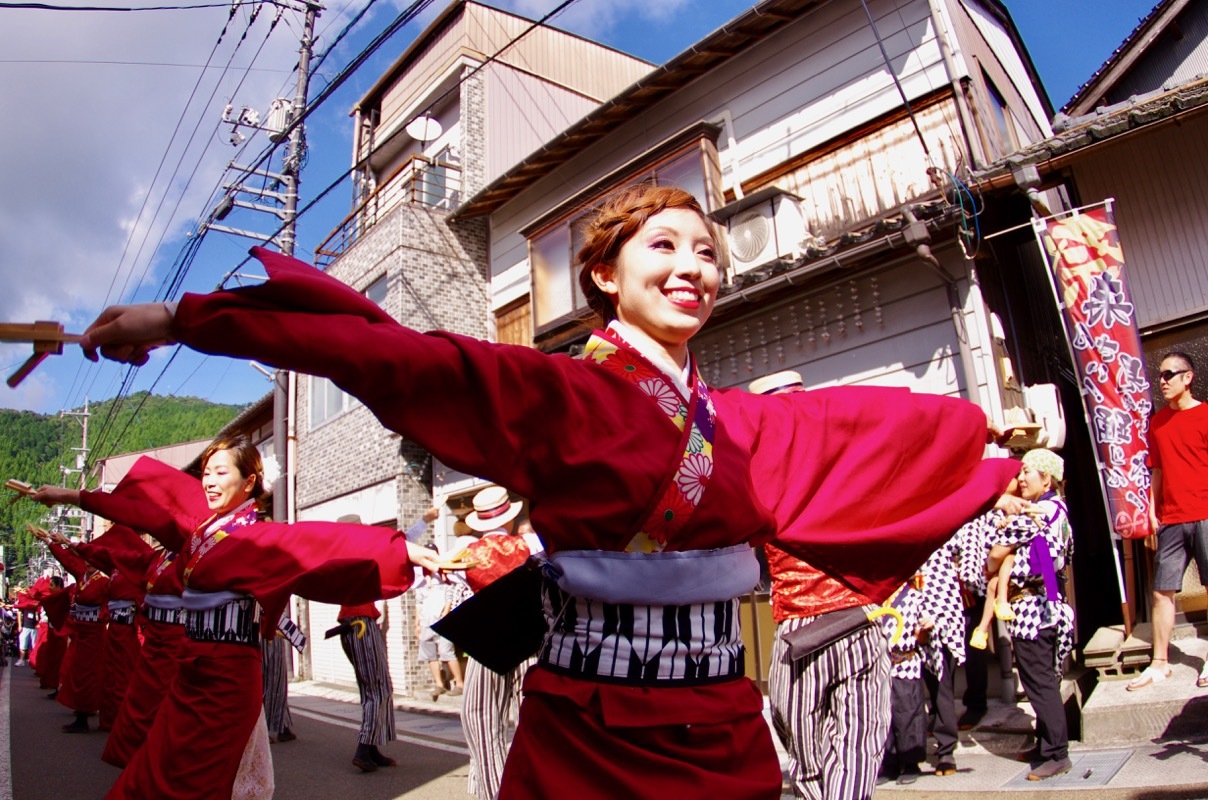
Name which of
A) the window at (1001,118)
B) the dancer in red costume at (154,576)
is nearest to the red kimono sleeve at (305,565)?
the dancer in red costume at (154,576)

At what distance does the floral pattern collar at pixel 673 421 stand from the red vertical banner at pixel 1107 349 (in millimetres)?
5231

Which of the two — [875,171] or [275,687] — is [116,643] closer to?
[275,687]

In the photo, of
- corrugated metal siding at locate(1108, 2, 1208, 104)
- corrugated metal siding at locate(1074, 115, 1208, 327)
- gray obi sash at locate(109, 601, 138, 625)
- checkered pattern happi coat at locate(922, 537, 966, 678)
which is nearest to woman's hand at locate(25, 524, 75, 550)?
gray obi sash at locate(109, 601, 138, 625)

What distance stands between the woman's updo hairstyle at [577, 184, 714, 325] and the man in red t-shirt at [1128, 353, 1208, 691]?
196 inches

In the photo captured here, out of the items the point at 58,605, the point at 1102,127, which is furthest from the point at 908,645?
the point at 58,605

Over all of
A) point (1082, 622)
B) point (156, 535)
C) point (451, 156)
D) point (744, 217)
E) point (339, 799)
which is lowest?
point (339, 799)

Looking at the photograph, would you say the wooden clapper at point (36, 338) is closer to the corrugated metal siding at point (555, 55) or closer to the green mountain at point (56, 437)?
the corrugated metal siding at point (555, 55)

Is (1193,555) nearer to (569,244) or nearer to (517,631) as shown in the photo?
(517,631)

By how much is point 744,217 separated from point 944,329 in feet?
8.83

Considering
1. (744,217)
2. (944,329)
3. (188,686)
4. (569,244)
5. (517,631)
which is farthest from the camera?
(569,244)

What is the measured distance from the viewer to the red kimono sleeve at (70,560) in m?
10.2

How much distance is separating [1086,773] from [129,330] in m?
5.59

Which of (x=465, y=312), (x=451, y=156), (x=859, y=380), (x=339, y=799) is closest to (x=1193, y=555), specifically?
(x=859, y=380)

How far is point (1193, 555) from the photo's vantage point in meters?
5.78
